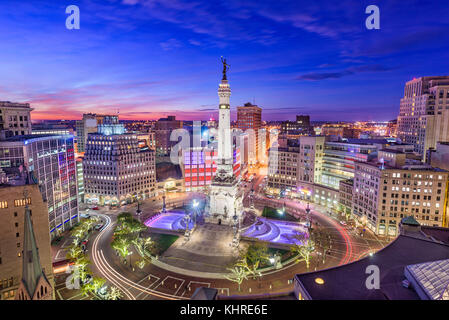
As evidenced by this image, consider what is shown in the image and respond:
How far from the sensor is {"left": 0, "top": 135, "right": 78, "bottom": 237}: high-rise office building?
61.1 m

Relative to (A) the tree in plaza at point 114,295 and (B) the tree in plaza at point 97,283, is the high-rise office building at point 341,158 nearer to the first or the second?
(A) the tree in plaza at point 114,295

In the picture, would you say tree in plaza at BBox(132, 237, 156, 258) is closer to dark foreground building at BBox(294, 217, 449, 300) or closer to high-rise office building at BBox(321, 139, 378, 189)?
dark foreground building at BBox(294, 217, 449, 300)

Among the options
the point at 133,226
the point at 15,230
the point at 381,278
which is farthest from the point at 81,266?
the point at 381,278

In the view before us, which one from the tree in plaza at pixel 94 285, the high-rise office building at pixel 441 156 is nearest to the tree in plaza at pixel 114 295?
the tree in plaza at pixel 94 285

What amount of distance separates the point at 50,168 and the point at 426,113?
15615cm

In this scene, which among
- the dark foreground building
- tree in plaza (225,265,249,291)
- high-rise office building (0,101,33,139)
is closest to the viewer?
Result: the dark foreground building

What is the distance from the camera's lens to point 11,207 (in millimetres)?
44656

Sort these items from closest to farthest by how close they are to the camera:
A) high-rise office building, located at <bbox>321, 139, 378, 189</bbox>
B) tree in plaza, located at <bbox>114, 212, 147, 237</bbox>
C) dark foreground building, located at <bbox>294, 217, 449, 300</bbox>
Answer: dark foreground building, located at <bbox>294, 217, 449, 300</bbox>, tree in plaza, located at <bbox>114, 212, 147, 237</bbox>, high-rise office building, located at <bbox>321, 139, 378, 189</bbox>

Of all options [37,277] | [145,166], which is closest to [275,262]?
[37,277]

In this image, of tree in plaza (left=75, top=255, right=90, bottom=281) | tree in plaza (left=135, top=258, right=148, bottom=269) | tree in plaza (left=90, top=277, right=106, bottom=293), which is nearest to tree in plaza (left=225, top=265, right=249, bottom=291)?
tree in plaza (left=135, top=258, right=148, bottom=269)

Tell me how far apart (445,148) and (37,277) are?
4720 inches

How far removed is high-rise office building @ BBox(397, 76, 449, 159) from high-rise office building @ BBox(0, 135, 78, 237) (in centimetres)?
14918

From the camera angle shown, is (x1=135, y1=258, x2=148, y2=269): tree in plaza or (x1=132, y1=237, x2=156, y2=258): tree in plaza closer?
(x1=135, y1=258, x2=148, y2=269): tree in plaza
